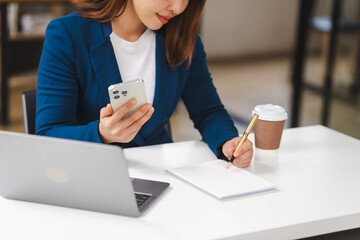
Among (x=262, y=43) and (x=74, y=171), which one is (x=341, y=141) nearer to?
(x=74, y=171)

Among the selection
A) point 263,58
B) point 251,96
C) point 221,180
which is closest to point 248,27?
point 263,58

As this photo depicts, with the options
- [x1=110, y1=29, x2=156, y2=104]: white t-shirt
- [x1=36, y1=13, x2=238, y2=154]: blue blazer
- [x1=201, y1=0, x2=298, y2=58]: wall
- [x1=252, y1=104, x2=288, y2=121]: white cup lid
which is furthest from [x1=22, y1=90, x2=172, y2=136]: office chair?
[x1=201, y1=0, x2=298, y2=58]: wall

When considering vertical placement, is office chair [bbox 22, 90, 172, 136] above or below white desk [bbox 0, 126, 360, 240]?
above

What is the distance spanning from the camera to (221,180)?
112 cm

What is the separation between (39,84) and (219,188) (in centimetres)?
59

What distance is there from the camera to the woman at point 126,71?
50.9 inches

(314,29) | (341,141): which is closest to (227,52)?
(314,29)

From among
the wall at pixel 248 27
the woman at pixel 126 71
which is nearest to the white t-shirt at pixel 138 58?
the woman at pixel 126 71

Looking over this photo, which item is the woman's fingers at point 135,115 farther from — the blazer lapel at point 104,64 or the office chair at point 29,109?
the office chair at point 29,109

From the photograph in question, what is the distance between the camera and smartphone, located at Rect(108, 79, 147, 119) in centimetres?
106

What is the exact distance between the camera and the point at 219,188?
107 centimetres

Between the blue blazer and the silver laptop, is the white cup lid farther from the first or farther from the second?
the silver laptop

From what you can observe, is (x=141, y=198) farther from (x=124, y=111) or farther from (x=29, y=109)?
(x=29, y=109)

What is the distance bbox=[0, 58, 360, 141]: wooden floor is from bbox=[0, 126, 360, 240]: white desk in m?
2.12
